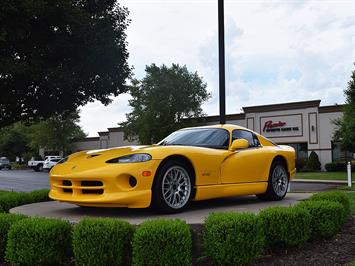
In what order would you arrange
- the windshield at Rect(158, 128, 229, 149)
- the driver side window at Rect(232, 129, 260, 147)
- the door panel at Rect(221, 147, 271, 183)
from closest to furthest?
the door panel at Rect(221, 147, 271, 183), the windshield at Rect(158, 128, 229, 149), the driver side window at Rect(232, 129, 260, 147)

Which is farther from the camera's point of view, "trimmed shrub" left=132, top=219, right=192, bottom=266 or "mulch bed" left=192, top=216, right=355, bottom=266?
"mulch bed" left=192, top=216, right=355, bottom=266

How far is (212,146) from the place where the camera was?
678 centimetres

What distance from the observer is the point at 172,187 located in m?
5.86

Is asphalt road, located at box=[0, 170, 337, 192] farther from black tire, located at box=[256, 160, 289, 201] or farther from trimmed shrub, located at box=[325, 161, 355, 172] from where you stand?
trimmed shrub, located at box=[325, 161, 355, 172]

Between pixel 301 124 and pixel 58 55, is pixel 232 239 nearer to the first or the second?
pixel 58 55

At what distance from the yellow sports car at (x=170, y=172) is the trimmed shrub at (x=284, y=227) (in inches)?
46.7

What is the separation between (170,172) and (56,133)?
5489cm

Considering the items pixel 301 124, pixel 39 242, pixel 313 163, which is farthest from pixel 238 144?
pixel 301 124

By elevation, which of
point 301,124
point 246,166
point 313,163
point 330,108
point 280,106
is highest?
point 280,106

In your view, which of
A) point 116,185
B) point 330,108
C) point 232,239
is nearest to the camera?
point 232,239

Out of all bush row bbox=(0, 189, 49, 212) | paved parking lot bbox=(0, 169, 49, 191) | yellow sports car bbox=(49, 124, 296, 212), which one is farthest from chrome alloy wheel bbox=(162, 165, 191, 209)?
paved parking lot bbox=(0, 169, 49, 191)

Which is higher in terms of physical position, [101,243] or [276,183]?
[276,183]

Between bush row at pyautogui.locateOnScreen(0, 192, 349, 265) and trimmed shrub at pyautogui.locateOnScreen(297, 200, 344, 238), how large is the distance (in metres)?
0.37

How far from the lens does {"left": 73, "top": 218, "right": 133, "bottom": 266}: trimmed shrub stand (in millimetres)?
4480
